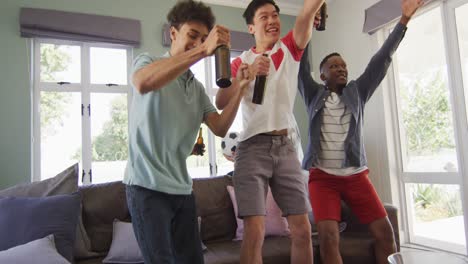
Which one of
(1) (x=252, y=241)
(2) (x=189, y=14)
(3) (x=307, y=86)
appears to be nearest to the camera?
(2) (x=189, y=14)

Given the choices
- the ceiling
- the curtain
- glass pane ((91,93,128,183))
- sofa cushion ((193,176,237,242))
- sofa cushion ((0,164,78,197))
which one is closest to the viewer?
sofa cushion ((0,164,78,197))

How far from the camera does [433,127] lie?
9.29 ft

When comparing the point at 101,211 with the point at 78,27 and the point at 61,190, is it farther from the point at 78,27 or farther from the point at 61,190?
the point at 78,27

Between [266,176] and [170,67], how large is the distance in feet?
2.11

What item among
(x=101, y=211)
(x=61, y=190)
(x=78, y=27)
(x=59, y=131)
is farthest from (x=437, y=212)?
(x=78, y=27)

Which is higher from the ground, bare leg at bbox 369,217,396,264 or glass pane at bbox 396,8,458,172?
glass pane at bbox 396,8,458,172

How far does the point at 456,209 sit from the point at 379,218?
1.21 m

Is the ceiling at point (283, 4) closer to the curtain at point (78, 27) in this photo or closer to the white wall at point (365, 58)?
the white wall at point (365, 58)

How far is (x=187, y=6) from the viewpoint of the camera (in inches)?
46.8

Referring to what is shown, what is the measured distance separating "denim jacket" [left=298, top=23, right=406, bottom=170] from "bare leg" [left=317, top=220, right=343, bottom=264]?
1.02 feet

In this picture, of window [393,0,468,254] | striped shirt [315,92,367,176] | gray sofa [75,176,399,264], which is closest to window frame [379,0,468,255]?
window [393,0,468,254]

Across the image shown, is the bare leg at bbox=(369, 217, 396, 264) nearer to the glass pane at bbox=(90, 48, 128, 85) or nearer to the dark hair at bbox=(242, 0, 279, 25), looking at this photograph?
the dark hair at bbox=(242, 0, 279, 25)

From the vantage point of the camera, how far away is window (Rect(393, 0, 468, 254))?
264 cm

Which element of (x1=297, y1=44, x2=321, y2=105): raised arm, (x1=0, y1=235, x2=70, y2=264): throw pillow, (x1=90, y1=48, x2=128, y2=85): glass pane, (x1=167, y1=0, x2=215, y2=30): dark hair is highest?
(x1=90, y1=48, x2=128, y2=85): glass pane
